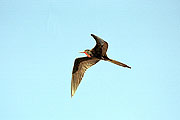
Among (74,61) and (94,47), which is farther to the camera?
(74,61)

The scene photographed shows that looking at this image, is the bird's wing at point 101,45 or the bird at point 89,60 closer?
the bird's wing at point 101,45

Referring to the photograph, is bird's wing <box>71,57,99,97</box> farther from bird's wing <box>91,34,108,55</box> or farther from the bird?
bird's wing <box>91,34,108,55</box>

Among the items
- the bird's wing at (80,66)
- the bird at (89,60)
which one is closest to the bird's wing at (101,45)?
the bird at (89,60)

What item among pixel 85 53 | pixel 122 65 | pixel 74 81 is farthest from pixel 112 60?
pixel 74 81

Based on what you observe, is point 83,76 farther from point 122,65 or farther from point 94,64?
point 122,65

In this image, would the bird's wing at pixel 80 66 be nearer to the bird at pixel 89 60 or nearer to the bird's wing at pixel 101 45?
the bird at pixel 89 60

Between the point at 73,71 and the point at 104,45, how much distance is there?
347 cm

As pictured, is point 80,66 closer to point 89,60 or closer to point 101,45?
point 89,60

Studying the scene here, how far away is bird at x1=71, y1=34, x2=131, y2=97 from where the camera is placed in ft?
41.1

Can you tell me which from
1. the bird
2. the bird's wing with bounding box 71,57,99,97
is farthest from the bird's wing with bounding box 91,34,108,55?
the bird's wing with bounding box 71,57,99,97

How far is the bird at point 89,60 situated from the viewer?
41.1 feet

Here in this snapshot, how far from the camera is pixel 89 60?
1469 cm

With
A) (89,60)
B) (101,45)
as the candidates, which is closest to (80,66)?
(89,60)

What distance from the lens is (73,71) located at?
1489cm
